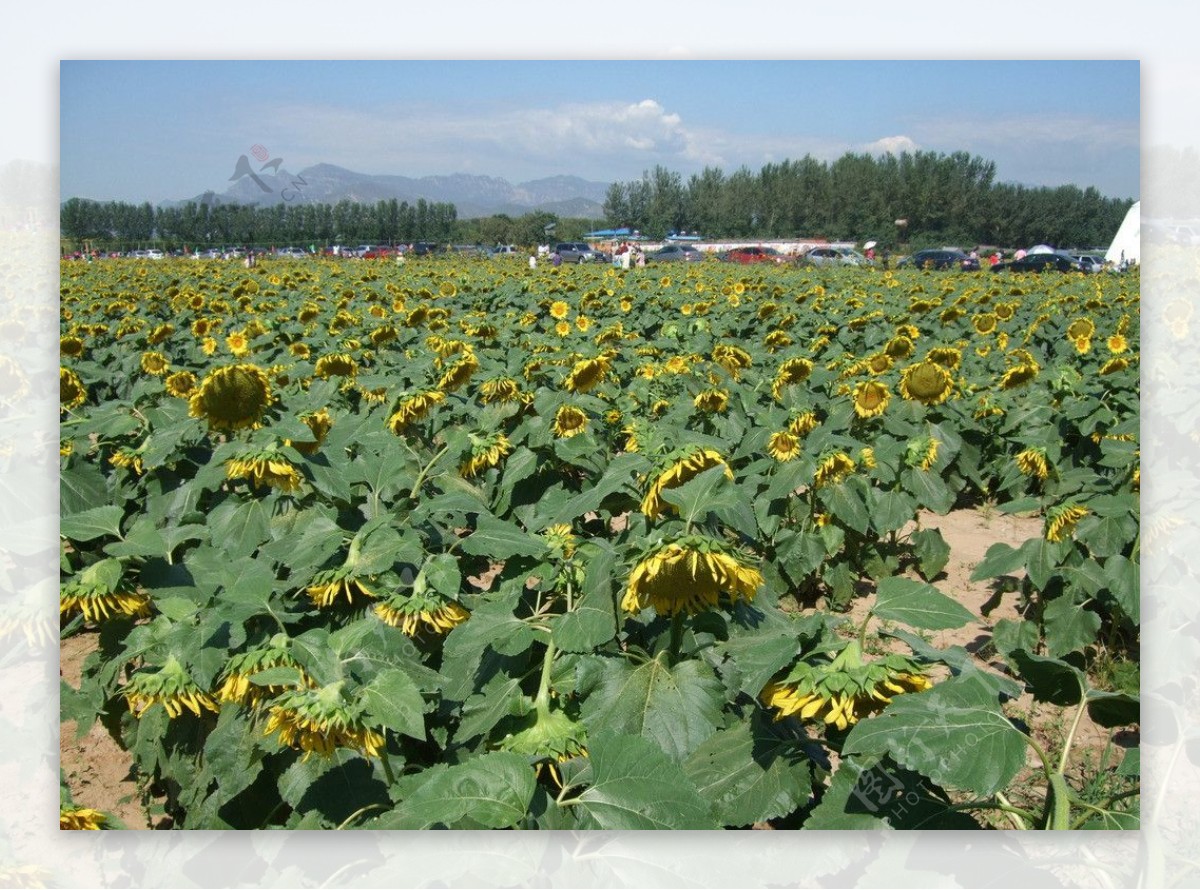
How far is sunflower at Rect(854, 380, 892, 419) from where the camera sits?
15.8 ft

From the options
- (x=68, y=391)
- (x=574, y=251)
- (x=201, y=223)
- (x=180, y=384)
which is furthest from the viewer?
(x=574, y=251)

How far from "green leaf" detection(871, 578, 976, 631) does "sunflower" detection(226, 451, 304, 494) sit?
1280 mm

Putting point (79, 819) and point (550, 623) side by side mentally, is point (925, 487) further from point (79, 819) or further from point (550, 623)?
point (79, 819)

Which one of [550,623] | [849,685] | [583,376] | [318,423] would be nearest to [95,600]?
[550,623]

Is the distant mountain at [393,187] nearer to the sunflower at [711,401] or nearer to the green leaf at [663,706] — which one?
the sunflower at [711,401]

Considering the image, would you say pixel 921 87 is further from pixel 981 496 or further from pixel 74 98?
pixel 981 496

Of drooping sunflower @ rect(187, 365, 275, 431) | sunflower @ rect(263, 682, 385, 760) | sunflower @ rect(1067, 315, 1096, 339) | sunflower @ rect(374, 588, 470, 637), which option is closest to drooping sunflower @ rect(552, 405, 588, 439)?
drooping sunflower @ rect(187, 365, 275, 431)

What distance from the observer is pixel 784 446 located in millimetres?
3904

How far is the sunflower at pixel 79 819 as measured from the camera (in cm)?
186

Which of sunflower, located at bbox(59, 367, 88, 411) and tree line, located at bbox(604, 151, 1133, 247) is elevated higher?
tree line, located at bbox(604, 151, 1133, 247)

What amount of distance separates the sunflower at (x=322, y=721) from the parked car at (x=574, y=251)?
830 inches

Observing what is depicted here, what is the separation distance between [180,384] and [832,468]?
2.77 m

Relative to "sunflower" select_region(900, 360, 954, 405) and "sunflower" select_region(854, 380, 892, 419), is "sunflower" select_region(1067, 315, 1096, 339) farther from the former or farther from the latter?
"sunflower" select_region(854, 380, 892, 419)

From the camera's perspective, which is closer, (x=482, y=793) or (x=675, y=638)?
(x=482, y=793)
